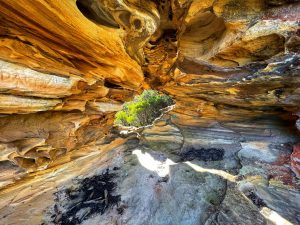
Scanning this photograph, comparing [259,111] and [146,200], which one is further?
[259,111]

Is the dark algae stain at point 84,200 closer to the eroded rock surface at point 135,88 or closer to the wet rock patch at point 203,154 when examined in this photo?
the eroded rock surface at point 135,88

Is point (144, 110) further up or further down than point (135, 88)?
further down

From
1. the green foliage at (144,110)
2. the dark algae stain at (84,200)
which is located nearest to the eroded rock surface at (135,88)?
the dark algae stain at (84,200)

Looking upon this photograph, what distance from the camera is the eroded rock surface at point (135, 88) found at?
494cm

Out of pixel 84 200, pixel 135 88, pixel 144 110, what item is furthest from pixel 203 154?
pixel 144 110

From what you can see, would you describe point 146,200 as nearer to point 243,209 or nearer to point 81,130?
point 243,209

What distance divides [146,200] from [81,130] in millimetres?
4158

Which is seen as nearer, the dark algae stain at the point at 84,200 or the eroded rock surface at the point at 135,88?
the eroded rock surface at the point at 135,88

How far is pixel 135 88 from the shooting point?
10.1 m

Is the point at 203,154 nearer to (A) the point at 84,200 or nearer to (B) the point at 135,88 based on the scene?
(B) the point at 135,88

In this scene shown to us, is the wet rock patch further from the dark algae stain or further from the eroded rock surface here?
the dark algae stain

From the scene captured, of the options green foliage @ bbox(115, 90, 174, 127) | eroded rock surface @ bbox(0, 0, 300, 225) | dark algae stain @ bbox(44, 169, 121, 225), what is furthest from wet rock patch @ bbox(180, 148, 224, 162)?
green foliage @ bbox(115, 90, 174, 127)

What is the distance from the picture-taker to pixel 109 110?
9.40 m

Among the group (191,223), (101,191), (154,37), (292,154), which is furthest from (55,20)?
(292,154)
